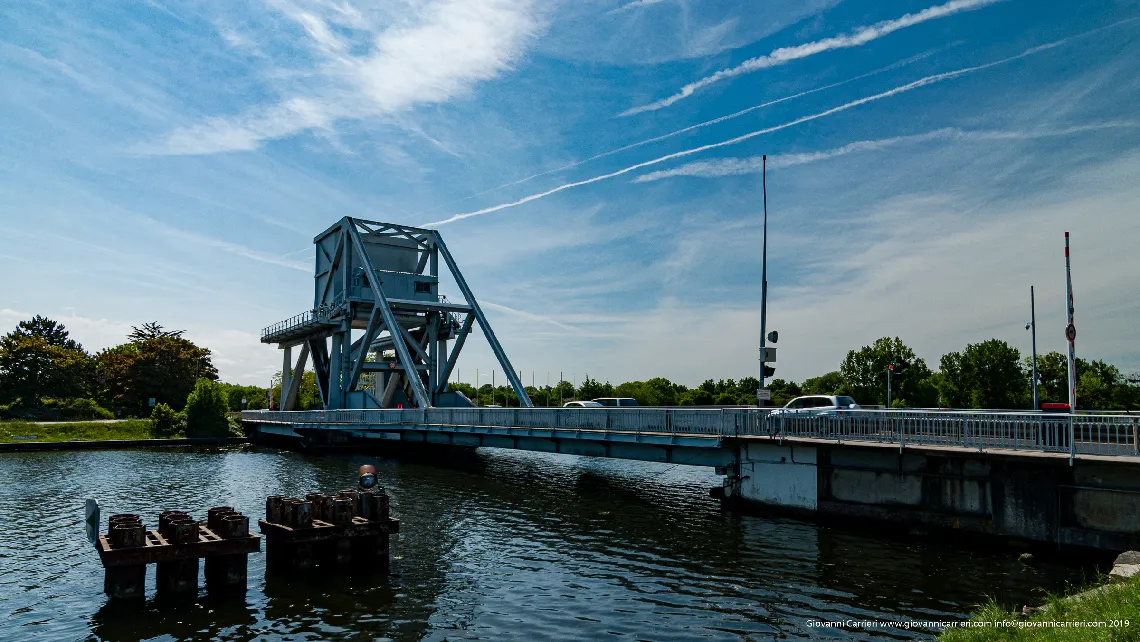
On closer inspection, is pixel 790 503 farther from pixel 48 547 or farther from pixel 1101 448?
pixel 48 547

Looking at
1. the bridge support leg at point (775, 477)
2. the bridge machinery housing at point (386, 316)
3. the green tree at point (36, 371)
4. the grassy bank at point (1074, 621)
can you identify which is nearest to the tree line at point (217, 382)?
the green tree at point (36, 371)

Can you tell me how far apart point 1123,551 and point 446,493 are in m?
22.7

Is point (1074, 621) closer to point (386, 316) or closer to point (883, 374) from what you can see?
point (386, 316)

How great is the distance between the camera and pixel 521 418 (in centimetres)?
3225

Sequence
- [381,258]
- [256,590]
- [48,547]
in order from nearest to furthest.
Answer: [256,590] < [48,547] < [381,258]

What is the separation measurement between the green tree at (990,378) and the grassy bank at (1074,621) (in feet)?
281

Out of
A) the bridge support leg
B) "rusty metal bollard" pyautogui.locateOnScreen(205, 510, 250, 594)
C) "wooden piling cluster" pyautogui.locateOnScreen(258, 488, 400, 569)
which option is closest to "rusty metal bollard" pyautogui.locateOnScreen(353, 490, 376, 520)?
"wooden piling cluster" pyautogui.locateOnScreen(258, 488, 400, 569)

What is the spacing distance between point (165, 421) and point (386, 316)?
2665 centimetres

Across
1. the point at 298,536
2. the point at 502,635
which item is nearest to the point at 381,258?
the point at 298,536

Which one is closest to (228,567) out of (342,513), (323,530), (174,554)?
(174,554)

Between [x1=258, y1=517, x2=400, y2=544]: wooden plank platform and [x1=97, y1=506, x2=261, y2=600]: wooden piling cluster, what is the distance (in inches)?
34.9

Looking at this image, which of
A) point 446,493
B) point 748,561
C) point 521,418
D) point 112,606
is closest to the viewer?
point 112,606

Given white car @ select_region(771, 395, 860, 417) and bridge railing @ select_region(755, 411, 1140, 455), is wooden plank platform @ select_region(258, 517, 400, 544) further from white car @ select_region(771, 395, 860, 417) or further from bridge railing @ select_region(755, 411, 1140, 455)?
white car @ select_region(771, 395, 860, 417)

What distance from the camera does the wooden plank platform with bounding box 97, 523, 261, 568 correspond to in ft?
42.9
